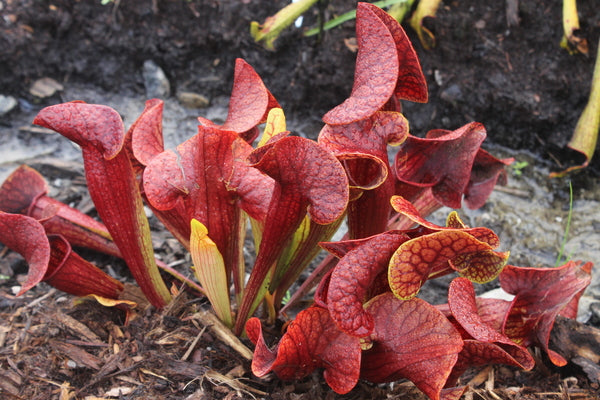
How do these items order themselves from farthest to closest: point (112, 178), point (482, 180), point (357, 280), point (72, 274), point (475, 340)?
point (482, 180) → point (72, 274) → point (112, 178) → point (475, 340) → point (357, 280)

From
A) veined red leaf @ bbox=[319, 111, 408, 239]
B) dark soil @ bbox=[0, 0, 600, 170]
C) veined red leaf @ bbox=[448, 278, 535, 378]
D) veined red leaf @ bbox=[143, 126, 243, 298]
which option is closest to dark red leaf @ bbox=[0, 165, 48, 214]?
veined red leaf @ bbox=[143, 126, 243, 298]

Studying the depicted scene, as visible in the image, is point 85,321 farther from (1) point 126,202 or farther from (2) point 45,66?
(2) point 45,66

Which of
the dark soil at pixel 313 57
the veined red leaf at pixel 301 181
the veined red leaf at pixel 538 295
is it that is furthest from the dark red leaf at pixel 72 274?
the dark soil at pixel 313 57

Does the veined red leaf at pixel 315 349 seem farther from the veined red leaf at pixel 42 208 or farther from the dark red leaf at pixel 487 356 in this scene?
the veined red leaf at pixel 42 208

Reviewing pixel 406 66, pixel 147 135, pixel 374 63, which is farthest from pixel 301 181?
pixel 147 135

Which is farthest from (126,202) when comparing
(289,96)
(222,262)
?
(289,96)

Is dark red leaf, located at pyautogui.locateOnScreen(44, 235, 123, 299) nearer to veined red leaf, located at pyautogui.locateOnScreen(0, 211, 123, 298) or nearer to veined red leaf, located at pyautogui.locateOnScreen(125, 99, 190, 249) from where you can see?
veined red leaf, located at pyautogui.locateOnScreen(0, 211, 123, 298)

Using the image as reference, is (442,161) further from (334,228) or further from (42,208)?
(42,208)
